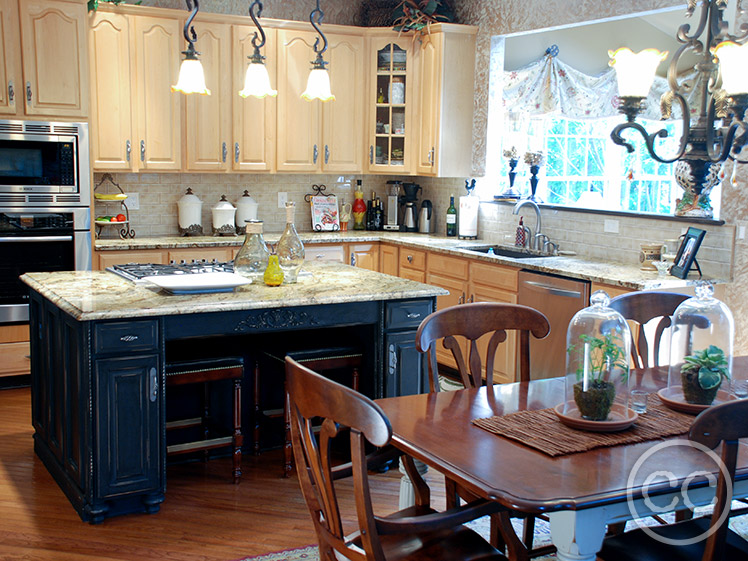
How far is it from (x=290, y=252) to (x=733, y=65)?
2202mm

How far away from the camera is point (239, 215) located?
644 cm

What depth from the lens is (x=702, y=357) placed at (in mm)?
2357

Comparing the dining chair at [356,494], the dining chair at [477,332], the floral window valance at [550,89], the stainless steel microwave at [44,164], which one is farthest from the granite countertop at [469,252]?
the dining chair at [356,494]

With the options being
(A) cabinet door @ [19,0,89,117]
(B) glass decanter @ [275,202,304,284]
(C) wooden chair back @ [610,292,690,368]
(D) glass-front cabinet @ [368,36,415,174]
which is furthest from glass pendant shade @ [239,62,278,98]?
(D) glass-front cabinet @ [368,36,415,174]

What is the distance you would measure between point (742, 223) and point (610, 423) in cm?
263

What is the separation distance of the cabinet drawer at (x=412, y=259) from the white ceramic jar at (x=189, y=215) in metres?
1.53

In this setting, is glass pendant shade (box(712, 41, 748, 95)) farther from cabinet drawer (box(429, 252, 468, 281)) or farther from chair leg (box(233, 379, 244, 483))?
cabinet drawer (box(429, 252, 468, 281))

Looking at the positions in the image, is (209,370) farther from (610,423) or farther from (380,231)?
(380,231)

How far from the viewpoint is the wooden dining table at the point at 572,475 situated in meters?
1.80

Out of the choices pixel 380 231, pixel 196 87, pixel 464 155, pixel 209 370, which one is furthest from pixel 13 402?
pixel 464 155

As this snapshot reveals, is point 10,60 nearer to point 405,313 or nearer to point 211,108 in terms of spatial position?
point 211,108

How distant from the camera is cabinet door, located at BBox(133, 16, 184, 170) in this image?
18.6 ft

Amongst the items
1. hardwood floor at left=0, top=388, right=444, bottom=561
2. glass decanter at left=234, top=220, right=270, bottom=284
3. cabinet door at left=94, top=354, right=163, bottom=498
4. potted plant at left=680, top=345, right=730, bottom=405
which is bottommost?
hardwood floor at left=0, top=388, right=444, bottom=561

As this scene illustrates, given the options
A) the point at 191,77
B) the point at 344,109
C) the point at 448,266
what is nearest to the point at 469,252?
the point at 448,266
